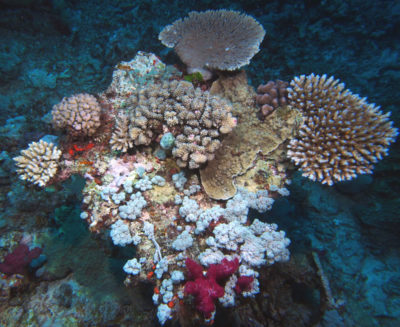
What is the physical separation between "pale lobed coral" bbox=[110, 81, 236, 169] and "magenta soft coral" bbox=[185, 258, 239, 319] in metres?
1.35

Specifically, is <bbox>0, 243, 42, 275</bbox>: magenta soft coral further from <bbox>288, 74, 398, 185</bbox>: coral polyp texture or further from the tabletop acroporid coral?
<bbox>288, 74, 398, 185</bbox>: coral polyp texture

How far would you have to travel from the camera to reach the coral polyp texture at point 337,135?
3.02 metres

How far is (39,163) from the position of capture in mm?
3506

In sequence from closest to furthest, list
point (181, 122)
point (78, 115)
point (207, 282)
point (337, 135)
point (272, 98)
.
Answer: point (207, 282)
point (337, 135)
point (181, 122)
point (78, 115)
point (272, 98)

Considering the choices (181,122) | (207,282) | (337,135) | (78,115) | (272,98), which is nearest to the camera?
(207,282)

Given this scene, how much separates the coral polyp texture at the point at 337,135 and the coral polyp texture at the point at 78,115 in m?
3.22

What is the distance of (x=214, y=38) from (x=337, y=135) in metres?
2.90

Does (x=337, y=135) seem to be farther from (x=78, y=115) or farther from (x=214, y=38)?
(x=78, y=115)

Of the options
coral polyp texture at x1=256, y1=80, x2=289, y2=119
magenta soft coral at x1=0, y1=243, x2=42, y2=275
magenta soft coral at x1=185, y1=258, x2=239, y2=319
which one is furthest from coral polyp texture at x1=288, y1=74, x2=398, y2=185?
magenta soft coral at x1=0, y1=243, x2=42, y2=275

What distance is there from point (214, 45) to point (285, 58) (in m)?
2.43

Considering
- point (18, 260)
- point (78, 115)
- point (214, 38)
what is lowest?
point (18, 260)

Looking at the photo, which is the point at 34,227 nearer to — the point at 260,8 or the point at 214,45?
the point at 214,45

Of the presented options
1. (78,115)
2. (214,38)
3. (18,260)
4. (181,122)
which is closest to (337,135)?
(181,122)

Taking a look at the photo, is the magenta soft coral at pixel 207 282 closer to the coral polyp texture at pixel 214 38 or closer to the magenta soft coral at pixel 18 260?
Result: the coral polyp texture at pixel 214 38
